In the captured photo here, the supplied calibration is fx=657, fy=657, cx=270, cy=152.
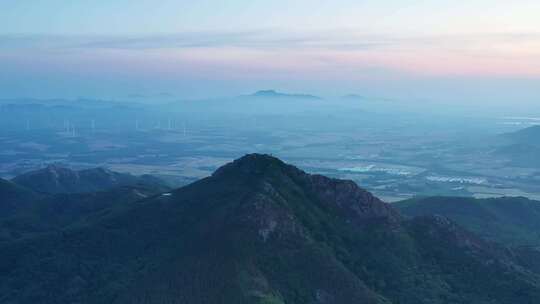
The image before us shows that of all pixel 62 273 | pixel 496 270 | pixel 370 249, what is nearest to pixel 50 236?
pixel 62 273

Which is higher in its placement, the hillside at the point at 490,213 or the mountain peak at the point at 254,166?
the mountain peak at the point at 254,166

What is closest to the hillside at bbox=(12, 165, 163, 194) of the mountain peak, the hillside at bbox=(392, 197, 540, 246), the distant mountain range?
the hillside at bbox=(392, 197, 540, 246)

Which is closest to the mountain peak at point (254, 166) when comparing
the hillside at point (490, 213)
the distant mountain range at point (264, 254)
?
the distant mountain range at point (264, 254)

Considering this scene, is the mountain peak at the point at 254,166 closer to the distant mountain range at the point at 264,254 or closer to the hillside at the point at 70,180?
the distant mountain range at the point at 264,254

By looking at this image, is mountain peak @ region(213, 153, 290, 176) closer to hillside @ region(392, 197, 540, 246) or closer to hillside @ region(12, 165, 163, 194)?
hillside @ region(392, 197, 540, 246)

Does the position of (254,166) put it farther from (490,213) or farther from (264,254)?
(490,213)
